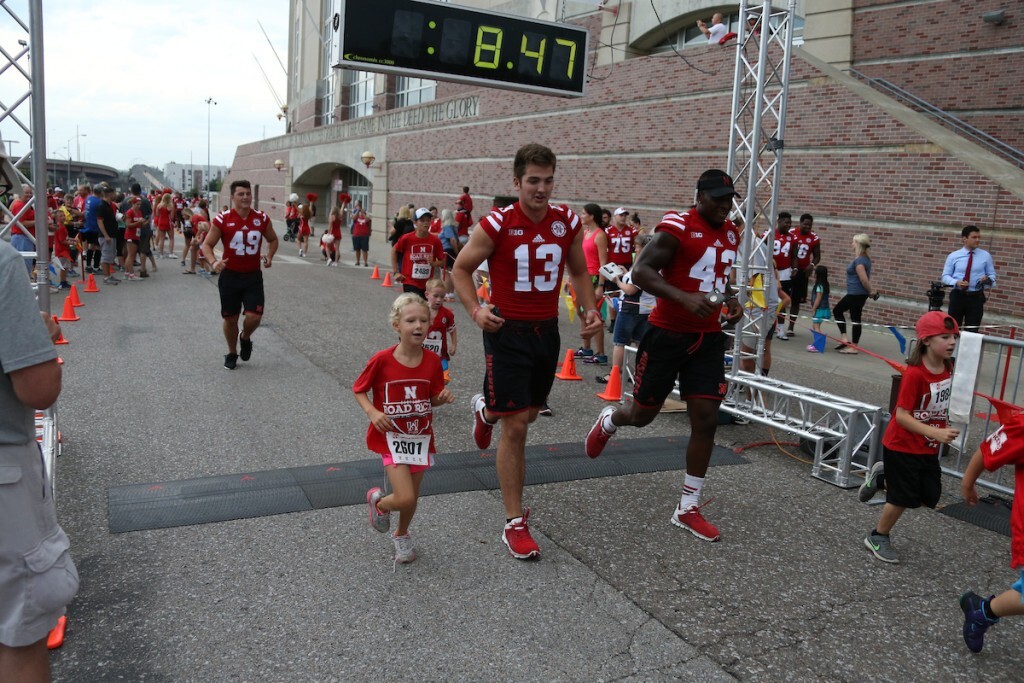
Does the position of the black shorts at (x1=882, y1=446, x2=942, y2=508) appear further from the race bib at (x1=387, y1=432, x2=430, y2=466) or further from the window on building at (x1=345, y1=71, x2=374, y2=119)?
the window on building at (x1=345, y1=71, x2=374, y2=119)

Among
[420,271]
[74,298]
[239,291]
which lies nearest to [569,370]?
[420,271]

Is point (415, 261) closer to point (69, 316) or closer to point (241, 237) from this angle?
point (241, 237)

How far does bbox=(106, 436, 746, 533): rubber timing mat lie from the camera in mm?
4770

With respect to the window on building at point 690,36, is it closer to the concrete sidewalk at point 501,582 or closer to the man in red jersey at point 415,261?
the man in red jersey at point 415,261

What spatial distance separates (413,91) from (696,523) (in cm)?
3522

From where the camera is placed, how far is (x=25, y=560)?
2.23 meters

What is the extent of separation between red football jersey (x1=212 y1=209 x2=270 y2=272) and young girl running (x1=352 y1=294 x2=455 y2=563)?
16.6 ft

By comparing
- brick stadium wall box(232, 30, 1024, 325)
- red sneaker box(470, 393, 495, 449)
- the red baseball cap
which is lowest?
red sneaker box(470, 393, 495, 449)

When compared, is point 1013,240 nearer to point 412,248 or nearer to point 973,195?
point 973,195

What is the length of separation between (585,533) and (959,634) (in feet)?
6.40

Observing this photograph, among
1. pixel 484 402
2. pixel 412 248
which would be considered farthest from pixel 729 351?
pixel 484 402

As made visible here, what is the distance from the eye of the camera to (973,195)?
504 inches

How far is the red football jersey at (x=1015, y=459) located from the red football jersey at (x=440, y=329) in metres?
4.45

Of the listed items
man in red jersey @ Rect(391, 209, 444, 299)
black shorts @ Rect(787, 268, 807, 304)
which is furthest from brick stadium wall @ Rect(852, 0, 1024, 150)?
man in red jersey @ Rect(391, 209, 444, 299)
